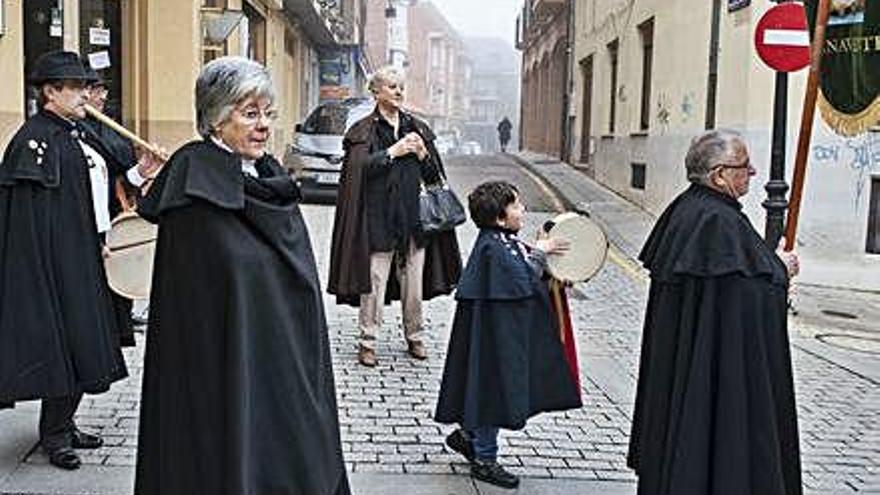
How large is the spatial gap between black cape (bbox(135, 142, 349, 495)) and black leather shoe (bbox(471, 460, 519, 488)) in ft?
6.40

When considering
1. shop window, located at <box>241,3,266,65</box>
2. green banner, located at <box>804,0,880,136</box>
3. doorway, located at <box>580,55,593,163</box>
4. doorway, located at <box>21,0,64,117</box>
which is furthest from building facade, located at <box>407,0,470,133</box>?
doorway, located at <box>21,0,64,117</box>

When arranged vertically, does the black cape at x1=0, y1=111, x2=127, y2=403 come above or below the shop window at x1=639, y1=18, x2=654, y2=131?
below

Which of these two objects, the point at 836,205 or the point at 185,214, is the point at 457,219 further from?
the point at 836,205

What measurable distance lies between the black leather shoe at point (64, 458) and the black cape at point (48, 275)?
311 millimetres

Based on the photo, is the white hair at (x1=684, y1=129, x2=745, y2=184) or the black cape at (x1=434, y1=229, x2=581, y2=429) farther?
the black cape at (x1=434, y1=229, x2=581, y2=429)

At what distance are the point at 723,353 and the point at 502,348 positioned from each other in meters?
1.29

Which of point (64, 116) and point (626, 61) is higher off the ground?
point (626, 61)

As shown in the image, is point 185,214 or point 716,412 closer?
point 185,214

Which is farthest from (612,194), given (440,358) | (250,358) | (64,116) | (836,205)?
(250,358)

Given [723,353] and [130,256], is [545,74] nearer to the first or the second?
[130,256]

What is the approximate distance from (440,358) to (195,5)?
774 cm

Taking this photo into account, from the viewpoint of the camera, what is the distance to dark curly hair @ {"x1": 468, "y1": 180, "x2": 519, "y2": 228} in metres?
4.90

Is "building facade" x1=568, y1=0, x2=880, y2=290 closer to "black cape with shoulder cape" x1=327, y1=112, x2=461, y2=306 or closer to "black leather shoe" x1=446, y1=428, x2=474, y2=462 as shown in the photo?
"black cape with shoulder cape" x1=327, y1=112, x2=461, y2=306

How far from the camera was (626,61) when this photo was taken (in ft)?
64.3
